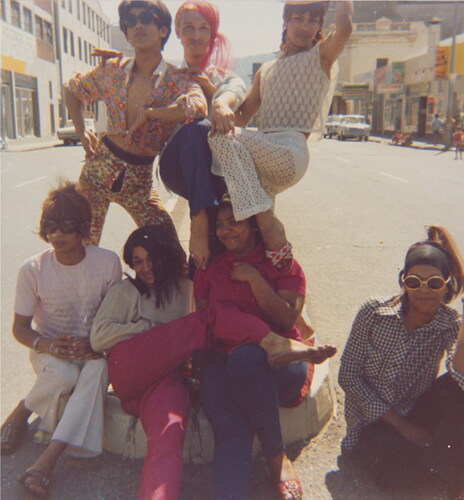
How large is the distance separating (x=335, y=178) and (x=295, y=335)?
12.2 metres

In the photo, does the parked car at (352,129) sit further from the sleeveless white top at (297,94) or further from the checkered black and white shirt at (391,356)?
the checkered black and white shirt at (391,356)

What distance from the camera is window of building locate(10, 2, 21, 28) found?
1266 inches

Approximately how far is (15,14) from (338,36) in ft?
112

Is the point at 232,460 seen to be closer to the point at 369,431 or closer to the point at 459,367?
the point at 369,431

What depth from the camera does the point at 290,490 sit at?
8.23ft

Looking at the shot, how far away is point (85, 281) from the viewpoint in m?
3.04

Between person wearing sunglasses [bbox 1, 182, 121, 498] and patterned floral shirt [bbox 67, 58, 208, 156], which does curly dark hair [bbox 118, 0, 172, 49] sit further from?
person wearing sunglasses [bbox 1, 182, 121, 498]

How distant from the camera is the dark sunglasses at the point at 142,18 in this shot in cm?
320

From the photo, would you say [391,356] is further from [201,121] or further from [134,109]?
[134,109]

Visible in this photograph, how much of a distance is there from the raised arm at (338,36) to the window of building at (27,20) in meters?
35.6

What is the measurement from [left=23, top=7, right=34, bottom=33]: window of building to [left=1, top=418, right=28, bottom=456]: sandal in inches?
1415

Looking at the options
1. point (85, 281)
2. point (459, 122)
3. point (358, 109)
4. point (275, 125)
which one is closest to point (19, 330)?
point (85, 281)

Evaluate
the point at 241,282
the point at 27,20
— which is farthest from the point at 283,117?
the point at 27,20

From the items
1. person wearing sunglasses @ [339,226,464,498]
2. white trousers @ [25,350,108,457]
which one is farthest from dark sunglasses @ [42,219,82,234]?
person wearing sunglasses @ [339,226,464,498]
